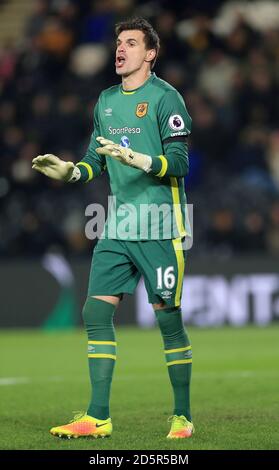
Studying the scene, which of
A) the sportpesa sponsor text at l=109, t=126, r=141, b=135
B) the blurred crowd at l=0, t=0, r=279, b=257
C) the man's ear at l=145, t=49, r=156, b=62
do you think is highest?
the blurred crowd at l=0, t=0, r=279, b=257

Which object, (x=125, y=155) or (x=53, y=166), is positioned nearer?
(x=125, y=155)

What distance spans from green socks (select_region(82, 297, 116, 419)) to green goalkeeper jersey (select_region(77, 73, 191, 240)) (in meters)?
0.44

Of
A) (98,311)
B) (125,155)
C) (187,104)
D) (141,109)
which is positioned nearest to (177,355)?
(98,311)

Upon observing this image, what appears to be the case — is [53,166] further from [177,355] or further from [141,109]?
[177,355]

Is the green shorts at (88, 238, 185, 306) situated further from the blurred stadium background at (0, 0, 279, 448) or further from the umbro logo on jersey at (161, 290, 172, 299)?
the blurred stadium background at (0, 0, 279, 448)

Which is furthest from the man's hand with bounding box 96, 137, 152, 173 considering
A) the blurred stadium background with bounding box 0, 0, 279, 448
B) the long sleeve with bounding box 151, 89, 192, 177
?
the blurred stadium background with bounding box 0, 0, 279, 448

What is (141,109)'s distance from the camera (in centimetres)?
640

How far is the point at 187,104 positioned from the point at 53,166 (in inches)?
362

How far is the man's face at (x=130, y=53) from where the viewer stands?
6.43 metres

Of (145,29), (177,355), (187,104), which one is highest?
(187,104)

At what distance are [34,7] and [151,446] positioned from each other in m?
13.1

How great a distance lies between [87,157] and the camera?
6719mm

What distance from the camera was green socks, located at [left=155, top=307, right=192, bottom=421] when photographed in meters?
6.39

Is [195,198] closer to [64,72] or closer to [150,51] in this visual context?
[64,72]
